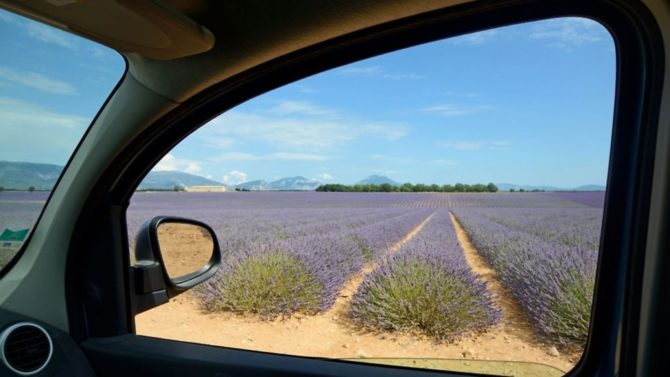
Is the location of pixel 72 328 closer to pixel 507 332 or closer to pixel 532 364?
pixel 532 364

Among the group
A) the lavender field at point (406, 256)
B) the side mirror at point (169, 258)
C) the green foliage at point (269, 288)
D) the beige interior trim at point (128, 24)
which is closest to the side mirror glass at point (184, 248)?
the side mirror at point (169, 258)

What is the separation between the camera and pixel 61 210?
4.34ft

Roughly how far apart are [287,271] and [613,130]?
6.57ft

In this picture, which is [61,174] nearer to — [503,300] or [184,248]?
[184,248]

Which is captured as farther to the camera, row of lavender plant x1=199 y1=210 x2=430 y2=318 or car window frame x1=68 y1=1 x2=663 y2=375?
row of lavender plant x1=199 y1=210 x2=430 y2=318

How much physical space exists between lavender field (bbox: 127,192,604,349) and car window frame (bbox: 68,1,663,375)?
0.41ft

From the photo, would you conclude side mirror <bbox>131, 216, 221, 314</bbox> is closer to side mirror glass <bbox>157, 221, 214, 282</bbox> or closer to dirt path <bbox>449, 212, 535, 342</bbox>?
side mirror glass <bbox>157, 221, 214, 282</bbox>

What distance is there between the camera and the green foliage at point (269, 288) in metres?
2.61

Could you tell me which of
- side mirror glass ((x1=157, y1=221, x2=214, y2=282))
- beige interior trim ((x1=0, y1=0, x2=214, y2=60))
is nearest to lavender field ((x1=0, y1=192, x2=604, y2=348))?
side mirror glass ((x1=157, y1=221, x2=214, y2=282))

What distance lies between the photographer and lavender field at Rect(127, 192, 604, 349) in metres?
1.62

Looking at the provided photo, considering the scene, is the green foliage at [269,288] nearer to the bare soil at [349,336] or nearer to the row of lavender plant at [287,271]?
the row of lavender plant at [287,271]

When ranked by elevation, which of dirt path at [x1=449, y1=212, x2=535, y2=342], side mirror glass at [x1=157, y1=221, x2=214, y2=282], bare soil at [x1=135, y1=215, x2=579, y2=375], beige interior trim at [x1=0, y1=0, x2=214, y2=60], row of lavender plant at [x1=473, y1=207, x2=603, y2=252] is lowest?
bare soil at [x1=135, y1=215, x2=579, y2=375]

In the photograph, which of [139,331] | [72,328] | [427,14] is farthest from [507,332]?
[72,328]

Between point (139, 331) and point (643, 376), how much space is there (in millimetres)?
1609
